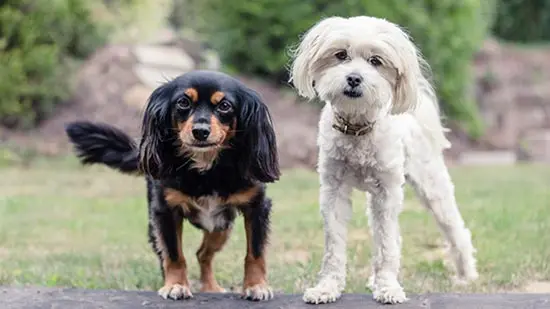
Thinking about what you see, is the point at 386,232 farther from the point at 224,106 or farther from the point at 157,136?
the point at 157,136

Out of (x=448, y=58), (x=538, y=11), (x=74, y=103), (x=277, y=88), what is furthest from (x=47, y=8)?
(x=538, y=11)

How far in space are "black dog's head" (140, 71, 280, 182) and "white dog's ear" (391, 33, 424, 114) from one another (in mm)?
693

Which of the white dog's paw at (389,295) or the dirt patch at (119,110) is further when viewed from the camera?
the dirt patch at (119,110)

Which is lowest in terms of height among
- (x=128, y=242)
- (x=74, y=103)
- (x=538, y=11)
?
(x=128, y=242)

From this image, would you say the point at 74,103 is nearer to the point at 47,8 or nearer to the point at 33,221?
the point at 47,8

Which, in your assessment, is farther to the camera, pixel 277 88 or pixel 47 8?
pixel 277 88

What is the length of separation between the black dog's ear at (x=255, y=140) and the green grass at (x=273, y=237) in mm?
1161

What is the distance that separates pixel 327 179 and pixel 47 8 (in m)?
11.8

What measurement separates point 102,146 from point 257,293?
172cm

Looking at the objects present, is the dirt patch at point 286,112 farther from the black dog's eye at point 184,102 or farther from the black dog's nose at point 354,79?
the black dog's nose at point 354,79

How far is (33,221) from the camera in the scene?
8945 millimetres

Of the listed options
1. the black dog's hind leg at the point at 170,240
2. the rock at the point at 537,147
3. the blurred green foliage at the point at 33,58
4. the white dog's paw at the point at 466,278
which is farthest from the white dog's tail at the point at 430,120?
the rock at the point at 537,147

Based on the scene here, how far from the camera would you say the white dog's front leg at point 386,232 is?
450cm

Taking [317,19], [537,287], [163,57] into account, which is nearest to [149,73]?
[163,57]
